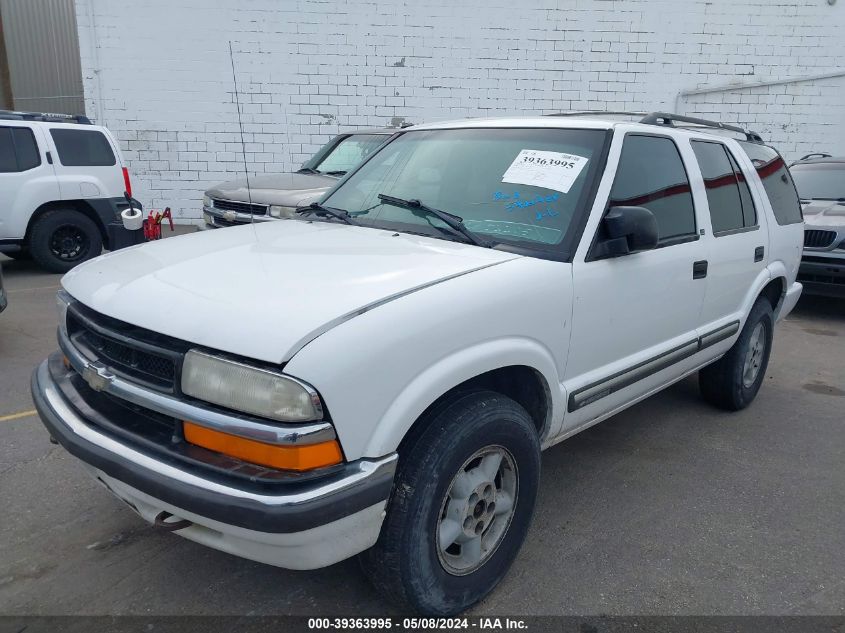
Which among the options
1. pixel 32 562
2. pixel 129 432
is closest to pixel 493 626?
pixel 129 432

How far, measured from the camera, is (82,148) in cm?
888

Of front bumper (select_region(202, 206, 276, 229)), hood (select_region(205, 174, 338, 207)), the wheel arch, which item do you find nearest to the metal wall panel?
the wheel arch

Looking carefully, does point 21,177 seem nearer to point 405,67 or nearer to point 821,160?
point 405,67

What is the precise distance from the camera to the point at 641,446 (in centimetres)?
408

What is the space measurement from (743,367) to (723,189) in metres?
1.25

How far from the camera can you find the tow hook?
6.89ft

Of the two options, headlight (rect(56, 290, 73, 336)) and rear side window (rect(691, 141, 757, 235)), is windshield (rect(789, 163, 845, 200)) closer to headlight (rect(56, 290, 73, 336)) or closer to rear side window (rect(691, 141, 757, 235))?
rear side window (rect(691, 141, 757, 235))

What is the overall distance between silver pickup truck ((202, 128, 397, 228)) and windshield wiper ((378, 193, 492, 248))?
3.62m

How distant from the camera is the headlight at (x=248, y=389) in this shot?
190 cm

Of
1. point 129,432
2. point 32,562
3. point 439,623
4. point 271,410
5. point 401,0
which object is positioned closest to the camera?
point 271,410

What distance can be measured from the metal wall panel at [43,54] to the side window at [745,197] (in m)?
15.7

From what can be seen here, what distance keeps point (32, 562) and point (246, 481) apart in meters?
1.45

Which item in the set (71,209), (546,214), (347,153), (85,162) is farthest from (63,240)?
(546,214)

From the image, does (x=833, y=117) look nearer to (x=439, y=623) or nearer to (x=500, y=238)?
(x=500, y=238)
